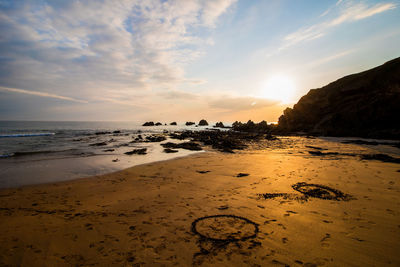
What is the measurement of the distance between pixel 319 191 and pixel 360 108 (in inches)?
1149

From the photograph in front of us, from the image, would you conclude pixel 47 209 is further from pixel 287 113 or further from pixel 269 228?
pixel 287 113

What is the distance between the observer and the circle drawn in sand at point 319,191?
Answer: 520 cm

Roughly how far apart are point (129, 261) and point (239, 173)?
6302 mm

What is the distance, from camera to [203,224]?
395 centimetres

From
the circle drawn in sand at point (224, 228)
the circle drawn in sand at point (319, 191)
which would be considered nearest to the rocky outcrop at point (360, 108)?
the circle drawn in sand at point (319, 191)

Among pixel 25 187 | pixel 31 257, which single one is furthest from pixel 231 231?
pixel 25 187

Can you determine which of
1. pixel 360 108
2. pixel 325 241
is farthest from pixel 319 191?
pixel 360 108

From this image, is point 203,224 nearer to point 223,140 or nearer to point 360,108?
point 223,140

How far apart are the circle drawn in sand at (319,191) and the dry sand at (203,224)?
0.24m

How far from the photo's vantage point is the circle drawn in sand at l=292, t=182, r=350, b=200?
520 cm

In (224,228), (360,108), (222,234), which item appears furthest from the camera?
(360,108)

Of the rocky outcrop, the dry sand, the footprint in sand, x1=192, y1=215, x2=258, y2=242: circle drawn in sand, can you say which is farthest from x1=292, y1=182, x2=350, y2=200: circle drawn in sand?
the rocky outcrop

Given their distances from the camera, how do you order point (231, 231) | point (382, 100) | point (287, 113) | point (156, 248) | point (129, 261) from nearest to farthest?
point (129, 261)
point (156, 248)
point (231, 231)
point (382, 100)
point (287, 113)

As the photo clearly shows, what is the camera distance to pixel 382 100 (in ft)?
77.4
